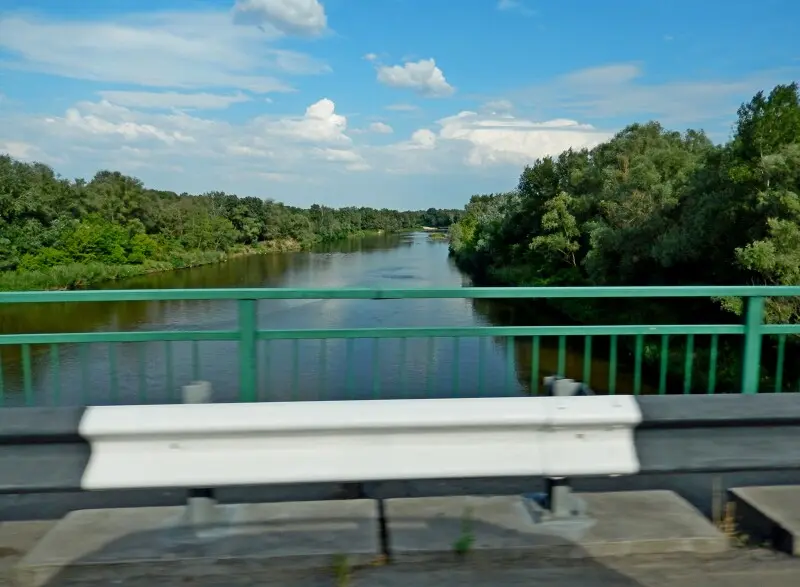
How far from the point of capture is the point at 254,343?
3.19m

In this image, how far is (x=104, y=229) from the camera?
181 ft

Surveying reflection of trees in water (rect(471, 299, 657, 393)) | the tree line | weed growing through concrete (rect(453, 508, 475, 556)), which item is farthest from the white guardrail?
reflection of trees in water (rect(471, 299, 657, 393))

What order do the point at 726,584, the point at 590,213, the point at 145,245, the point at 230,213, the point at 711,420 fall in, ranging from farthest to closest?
the point at 230,213, the point at 145,245, the point at 590,213, the point at 711,420, the point at 726,584

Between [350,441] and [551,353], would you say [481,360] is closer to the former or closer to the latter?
[350,441]

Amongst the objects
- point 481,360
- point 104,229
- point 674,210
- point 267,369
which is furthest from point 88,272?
point 481,360

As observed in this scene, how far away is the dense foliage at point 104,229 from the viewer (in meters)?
47.3

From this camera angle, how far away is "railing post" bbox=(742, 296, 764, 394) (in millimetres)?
3436

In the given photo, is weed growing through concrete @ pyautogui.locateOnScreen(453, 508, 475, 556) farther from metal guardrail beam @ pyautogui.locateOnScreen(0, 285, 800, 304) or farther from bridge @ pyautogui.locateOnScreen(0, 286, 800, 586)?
metal guardrail beam @ pyautogui.locateOnScreen(0, 285, 800, 304)

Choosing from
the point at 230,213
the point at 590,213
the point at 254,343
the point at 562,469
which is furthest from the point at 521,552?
the point at 230,213

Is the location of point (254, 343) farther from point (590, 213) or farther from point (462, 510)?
point (590, 213)

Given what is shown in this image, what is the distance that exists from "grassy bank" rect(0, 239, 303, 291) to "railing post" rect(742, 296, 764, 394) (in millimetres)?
44477

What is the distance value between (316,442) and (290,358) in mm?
11581

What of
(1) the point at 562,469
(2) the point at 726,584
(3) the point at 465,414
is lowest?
(2) the point at 726,584

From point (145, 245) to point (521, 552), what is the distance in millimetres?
62217
